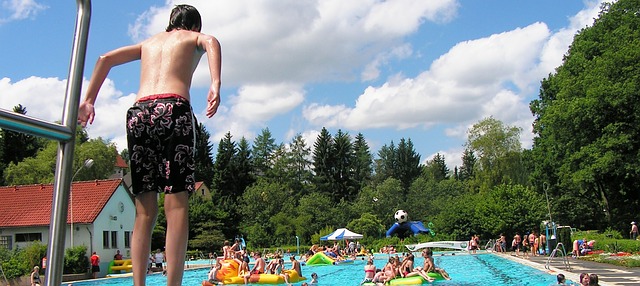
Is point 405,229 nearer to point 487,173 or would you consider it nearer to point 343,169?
point 487,173

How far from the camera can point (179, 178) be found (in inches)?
117

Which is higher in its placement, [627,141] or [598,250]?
[627,141]

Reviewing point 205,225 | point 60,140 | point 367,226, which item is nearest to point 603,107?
point 367,226

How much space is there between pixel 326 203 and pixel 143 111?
64.3m

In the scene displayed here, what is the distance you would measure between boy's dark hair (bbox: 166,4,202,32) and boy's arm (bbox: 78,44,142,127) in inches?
9.6

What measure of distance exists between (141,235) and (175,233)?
0.22 meters

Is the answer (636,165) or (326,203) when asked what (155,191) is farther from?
(326,203)

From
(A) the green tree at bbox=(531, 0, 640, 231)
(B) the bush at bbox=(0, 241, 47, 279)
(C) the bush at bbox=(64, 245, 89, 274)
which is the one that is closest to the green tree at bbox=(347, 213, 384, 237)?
(A) the green tree at bbox=(531, 0, 640, 231)

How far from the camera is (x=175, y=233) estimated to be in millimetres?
2990

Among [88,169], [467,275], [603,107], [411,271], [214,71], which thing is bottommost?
[467,275]

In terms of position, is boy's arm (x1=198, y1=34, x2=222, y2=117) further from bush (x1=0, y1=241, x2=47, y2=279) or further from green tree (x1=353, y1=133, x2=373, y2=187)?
green tree (x1=353, y1=133, x2=373, y2=187)

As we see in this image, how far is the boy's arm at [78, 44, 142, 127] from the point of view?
2.84m

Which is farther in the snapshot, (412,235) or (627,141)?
(412,235)

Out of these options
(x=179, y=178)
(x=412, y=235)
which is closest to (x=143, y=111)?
(x=179, y=178)
